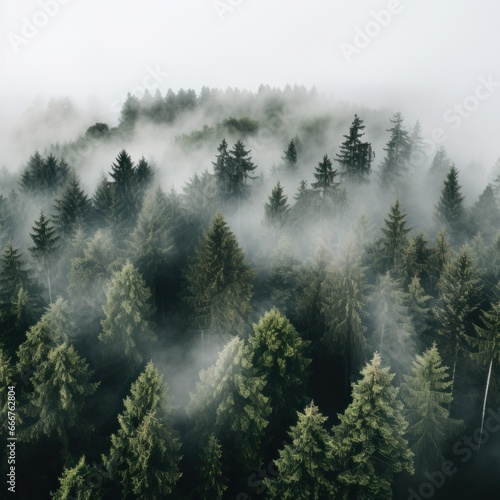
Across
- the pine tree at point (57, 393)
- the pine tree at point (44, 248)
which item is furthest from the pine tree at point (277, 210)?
the pine tree at point (57, 393)

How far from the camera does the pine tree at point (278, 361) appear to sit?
3036 cm

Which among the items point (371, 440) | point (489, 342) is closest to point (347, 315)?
point (489, 342)

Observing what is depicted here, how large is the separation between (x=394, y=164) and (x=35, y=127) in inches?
3577

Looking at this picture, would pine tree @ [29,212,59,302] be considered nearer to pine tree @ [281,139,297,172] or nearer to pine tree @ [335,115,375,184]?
pine tree @ [335,115,375,184]

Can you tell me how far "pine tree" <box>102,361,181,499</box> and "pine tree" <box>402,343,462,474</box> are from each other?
1568 centimetres

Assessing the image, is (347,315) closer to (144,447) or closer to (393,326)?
(393,326)

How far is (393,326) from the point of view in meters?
36.2

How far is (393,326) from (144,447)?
2177 centimetres

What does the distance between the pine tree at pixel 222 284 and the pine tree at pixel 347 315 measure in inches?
278

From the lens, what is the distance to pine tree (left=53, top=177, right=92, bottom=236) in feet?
161

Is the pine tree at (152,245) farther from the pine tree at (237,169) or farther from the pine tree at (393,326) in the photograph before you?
the pine tree at (393,326)

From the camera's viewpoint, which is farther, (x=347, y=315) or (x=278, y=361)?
(x=347, y=315)

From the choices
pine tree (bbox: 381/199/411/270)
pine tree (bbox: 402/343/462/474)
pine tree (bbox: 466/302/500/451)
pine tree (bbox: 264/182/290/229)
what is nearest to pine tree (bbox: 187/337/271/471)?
pine tree (bbox: 402/343/462/474)

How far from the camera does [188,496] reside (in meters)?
27.3
